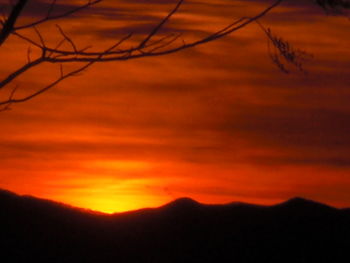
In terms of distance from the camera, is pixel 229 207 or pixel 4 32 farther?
pixel 229 207

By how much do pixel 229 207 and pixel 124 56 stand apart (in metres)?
2.64

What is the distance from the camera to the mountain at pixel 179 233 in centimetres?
707

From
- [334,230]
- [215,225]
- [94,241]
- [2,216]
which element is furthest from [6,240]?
[334,230]

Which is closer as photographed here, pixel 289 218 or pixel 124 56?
pixel 124 56

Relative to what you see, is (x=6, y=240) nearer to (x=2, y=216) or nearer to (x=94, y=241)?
(x=2, y=216)

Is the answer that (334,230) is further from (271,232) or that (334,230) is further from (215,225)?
(215,225)

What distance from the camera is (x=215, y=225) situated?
7.15 m

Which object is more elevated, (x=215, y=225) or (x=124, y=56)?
(x=124, y=56)

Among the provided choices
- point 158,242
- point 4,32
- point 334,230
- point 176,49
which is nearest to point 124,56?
point 176,49

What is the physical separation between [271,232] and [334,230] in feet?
1.73

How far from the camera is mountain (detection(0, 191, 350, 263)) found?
7.07 metres

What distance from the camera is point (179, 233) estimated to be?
7180 millimetres

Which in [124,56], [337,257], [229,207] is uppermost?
[124,56]

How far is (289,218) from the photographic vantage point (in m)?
7.25
